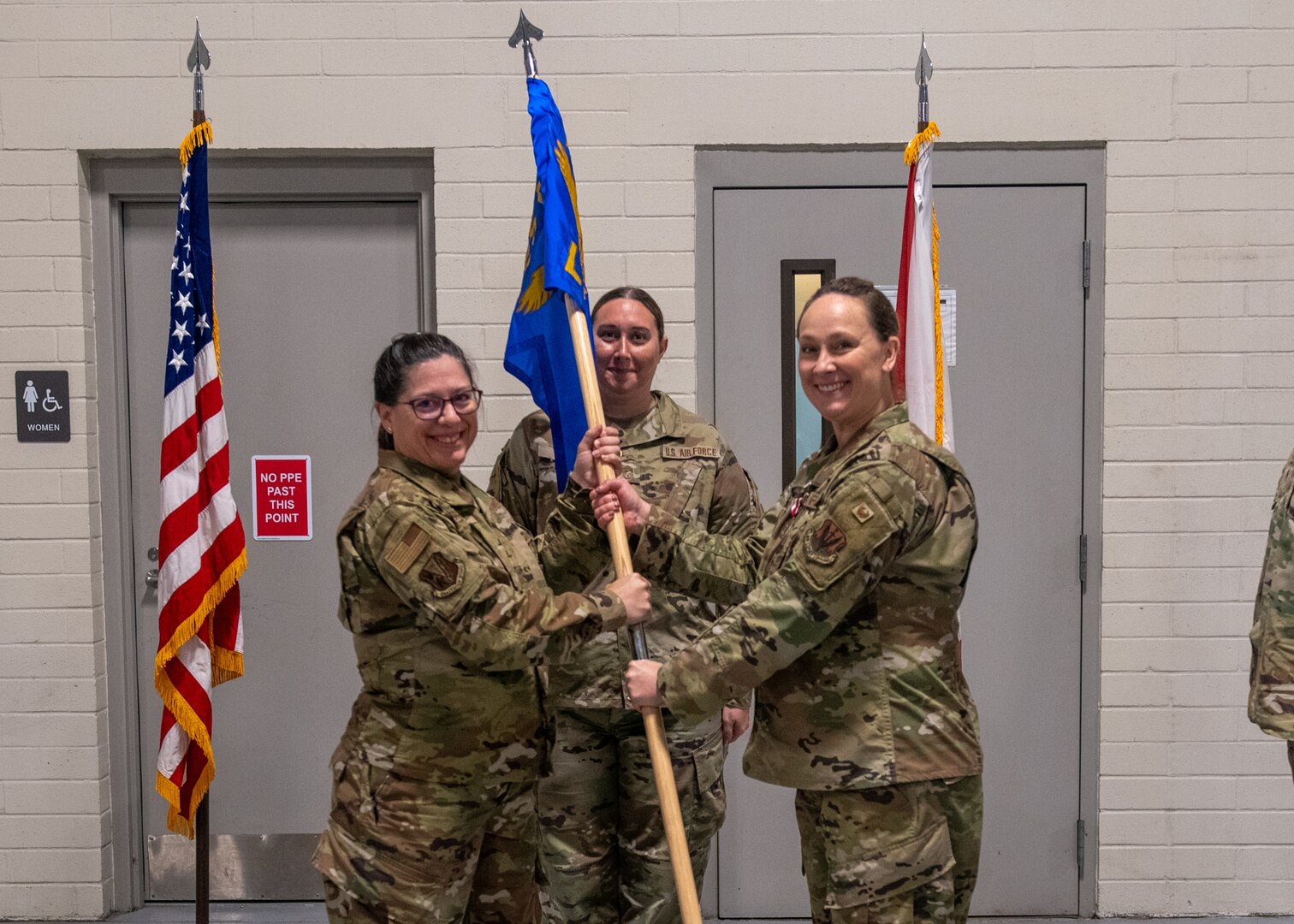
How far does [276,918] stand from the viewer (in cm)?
357

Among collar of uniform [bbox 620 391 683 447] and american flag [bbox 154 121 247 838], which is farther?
american flag [bbox 154 121 247 838]

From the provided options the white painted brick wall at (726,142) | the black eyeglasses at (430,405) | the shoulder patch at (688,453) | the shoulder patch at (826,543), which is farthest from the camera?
the white painted brick wall at (726,142)

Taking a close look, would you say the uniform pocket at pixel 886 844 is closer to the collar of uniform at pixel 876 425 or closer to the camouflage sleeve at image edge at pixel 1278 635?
the collar of uniform at pixel 876 425

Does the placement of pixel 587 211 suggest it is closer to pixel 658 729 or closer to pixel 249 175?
pixel 249 175

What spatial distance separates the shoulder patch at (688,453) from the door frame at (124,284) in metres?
1.07

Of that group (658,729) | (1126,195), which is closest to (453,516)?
(658,729)

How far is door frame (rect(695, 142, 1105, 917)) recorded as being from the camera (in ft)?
11.5

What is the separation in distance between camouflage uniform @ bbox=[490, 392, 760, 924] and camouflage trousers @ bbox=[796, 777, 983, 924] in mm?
709

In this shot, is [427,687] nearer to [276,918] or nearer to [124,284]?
[276,918]

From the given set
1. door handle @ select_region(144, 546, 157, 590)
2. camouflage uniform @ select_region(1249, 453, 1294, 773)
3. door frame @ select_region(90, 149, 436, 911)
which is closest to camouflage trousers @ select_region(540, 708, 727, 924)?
camouflage uniform @ select_region(1249, 453, 1294, 773)

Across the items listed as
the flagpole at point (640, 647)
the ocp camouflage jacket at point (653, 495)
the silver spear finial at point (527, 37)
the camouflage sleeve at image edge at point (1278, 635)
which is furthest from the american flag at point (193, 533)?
the camouflage sleeve at image edge at point (1278, 635)

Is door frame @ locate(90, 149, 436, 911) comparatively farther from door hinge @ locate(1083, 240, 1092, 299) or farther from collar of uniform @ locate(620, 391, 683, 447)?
door hinge @ locate(1083, 240, 1092, 299)

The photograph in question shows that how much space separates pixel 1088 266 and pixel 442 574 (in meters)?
2.32

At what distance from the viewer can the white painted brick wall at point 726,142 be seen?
3.45 metres
